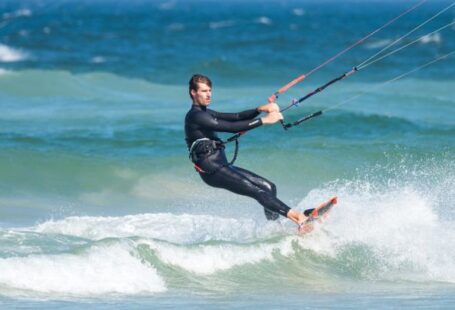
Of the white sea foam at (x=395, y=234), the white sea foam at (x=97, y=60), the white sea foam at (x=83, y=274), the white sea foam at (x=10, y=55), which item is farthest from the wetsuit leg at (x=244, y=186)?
the white sea foam at (x=10, y=55)

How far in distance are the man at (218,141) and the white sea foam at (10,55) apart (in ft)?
94.0

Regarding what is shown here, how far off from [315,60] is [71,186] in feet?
83.2

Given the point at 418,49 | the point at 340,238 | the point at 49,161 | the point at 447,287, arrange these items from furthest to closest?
the point at 418,49, the point at 49,161, the point at 340,238, the point at 447,287

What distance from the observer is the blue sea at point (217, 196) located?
8836 millimetres

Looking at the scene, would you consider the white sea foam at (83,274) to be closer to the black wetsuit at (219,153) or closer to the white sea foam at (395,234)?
the black wetsuit at (219,153)

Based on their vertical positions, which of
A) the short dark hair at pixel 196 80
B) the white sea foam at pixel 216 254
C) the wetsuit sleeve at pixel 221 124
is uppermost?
the short dark hair at pixel 196 80

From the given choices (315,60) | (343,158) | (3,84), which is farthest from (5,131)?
(315,60)

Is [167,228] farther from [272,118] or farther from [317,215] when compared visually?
[272,118]

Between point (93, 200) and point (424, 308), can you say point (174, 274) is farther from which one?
point (93, 200)

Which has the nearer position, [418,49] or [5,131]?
[5,131]

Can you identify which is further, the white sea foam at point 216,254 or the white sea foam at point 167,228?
the white sea foam at point 167,228

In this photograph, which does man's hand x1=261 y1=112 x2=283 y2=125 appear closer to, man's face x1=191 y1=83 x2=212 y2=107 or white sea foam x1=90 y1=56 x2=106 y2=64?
man's face x1=191 y1=83 x2=212 y2=107

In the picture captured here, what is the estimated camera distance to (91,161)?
Answer: 16.6m

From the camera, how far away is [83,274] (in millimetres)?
8797
